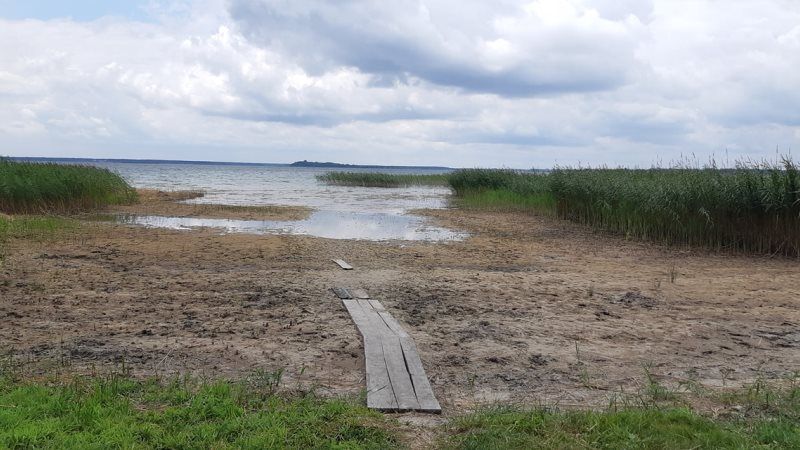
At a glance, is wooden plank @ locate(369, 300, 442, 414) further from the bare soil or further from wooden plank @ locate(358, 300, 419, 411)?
the bare soil

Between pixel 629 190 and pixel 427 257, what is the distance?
634 centimetres

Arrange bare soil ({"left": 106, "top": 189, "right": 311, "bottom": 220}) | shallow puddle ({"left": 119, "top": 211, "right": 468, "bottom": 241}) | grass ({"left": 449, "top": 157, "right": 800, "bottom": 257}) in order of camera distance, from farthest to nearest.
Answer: bare soil ({"left": 106, "top": 189, "right": 311, "bottom": 220}) → shallow puddle ({"left": 119, "top": 211, "right": 468, "bottom": 241}) → grass ({"left": 449, "top": 157, "right": 800, "bottom": 257})

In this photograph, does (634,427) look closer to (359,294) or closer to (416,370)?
(416,370)

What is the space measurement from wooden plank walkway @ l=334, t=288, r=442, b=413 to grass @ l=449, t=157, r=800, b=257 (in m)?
9.27

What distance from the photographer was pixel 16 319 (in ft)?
22.2

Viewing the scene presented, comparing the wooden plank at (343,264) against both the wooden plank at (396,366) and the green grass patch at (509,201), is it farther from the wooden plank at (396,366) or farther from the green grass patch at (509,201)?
the green grass patch at (509,201)

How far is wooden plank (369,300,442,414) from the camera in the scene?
4551mm

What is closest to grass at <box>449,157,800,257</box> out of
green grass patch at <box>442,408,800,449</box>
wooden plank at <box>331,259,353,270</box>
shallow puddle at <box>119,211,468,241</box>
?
shallow puddle at <box>119,211,468,241</box>

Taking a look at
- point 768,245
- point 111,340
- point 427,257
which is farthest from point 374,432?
point 768,245

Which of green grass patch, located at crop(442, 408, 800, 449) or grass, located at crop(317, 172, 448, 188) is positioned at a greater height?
grass, located at crop(317, 172, 448, 188)

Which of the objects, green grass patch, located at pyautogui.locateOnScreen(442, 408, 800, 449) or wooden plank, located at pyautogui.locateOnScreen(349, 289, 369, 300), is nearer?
green grass patch, located at pyautogui.locateOnScreen(442, 408, 800, 449)

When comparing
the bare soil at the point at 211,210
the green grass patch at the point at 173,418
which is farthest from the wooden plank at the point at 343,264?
the bare soil at the point at 211,210

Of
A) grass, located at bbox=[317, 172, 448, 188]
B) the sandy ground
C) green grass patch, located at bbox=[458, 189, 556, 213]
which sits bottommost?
the sandy ground

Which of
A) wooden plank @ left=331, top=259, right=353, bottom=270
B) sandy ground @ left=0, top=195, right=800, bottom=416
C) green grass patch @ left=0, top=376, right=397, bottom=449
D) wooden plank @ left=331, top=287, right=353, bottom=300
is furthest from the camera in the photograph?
wooden plank @ left=331, top=259, right=353, bottom=270
